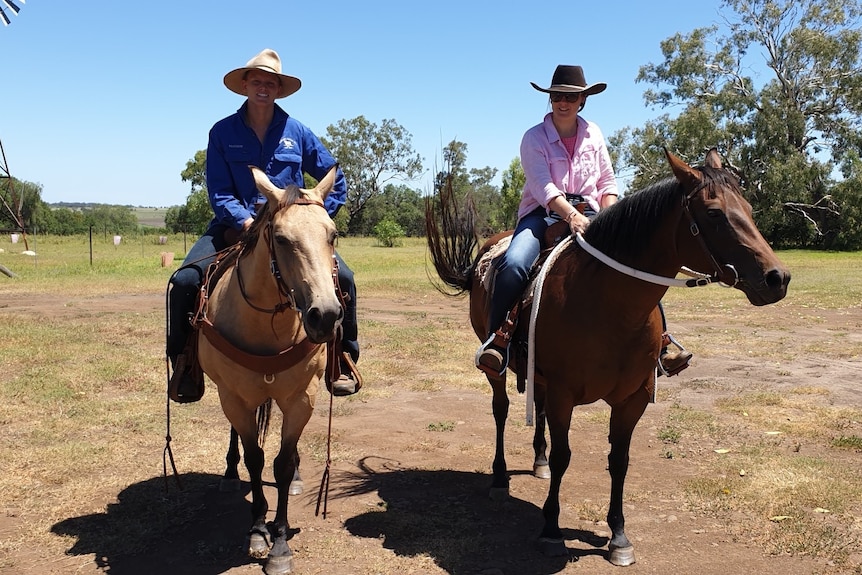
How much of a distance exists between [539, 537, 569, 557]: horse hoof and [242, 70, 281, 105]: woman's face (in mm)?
3458

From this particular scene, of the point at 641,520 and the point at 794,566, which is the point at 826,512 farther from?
the point at 641,520

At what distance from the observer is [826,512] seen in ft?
15.0

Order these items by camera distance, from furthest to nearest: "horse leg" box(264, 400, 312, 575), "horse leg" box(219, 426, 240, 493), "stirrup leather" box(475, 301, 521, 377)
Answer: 1. "horse leg" box(219, 426, 240, 493)
2. "stirrup leather" box(475, 301, 521, 377)
3. "horse leg" box(264, 400, 312, 575)

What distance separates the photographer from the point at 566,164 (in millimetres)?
4812

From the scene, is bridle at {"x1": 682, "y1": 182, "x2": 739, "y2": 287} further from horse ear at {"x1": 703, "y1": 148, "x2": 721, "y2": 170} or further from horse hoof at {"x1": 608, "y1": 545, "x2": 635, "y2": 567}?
horse hoof at {"x1": 608, "y1": 545, "x2": 635, "y2": 567}

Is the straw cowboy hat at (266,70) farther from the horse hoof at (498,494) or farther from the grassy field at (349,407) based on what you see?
the horse hoof at (498,494)

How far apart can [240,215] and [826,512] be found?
14.6ft

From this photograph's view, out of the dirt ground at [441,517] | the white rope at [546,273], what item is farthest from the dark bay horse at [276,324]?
the white rope at [546,273]

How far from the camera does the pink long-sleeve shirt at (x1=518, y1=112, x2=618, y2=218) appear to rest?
15.4 ft

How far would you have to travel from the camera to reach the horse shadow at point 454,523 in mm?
4090

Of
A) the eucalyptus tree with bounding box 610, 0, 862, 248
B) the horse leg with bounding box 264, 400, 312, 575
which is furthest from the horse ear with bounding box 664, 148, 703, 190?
the eucalyptus tree with bounding box 610, 0, 862, 248

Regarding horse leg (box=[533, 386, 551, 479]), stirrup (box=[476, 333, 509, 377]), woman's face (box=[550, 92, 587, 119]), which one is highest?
woman's face (box=[550, 92, 587, 119])

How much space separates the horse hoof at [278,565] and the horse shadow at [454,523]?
62cm

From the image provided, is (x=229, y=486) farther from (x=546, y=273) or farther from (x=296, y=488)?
(x=546, y=273)
